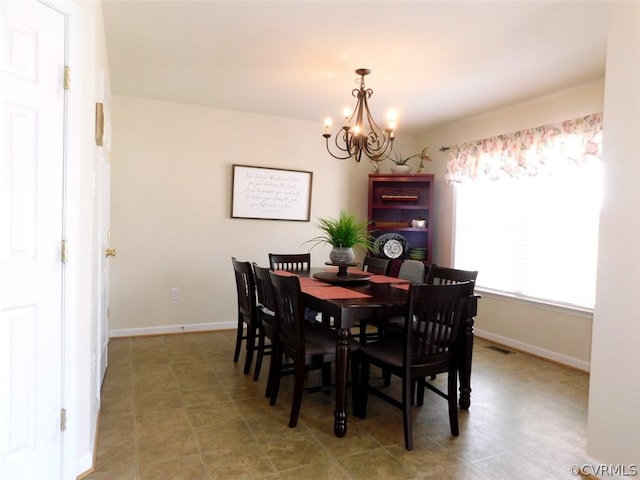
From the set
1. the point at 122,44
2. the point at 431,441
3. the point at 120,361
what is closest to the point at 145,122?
the point at 122,44

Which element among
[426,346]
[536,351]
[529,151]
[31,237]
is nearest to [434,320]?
[426,346]

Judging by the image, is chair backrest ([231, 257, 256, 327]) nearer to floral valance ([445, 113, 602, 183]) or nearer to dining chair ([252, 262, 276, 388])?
dining chair ([252, 262, 276, 388])

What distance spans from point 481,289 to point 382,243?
48.0 inches

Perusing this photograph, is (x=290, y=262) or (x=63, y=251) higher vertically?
(x=63, y=251)

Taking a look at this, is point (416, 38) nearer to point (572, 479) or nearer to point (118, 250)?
point (572, 479)

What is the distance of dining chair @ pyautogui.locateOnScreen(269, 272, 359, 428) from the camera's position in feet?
A: 7.57

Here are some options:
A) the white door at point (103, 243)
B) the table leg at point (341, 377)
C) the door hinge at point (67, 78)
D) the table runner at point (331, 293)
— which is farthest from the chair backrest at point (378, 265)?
the door hinge at point (67, 78)

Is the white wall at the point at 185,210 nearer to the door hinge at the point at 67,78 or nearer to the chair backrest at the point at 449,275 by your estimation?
the chair backrest at the point at 449,275

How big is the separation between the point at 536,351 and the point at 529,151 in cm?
188

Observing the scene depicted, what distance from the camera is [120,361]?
131 inches

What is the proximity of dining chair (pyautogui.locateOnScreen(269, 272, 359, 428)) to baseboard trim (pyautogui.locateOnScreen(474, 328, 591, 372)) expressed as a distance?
216 cm

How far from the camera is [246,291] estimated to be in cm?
319

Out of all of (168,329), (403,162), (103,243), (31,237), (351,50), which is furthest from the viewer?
(403,162)

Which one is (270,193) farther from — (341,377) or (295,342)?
(341,377)
